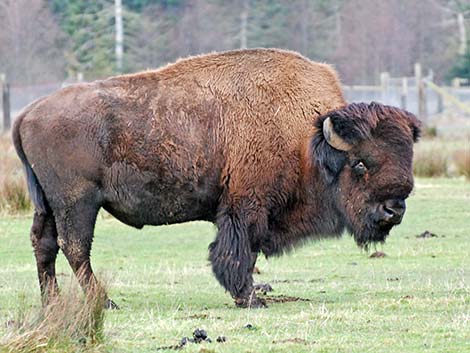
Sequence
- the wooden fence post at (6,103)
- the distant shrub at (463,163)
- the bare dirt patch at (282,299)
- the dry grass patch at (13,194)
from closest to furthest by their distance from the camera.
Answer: the bare dirt patch at (282,299)
the dry grass patch at (13,194)
the distant shrub at (463,163)
the wooden fence post at (6,103)

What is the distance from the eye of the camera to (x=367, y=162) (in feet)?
40.4

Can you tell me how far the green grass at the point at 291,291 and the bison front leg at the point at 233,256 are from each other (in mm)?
259

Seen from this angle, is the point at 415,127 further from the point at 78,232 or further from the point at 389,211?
the point at 78,232

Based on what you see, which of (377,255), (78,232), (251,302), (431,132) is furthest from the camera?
(431,132)

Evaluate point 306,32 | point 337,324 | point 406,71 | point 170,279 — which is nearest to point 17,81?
point 306,32

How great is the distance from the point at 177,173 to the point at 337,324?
269 centimetres

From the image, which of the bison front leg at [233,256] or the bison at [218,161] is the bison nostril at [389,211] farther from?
the bison front leg at [233,256]

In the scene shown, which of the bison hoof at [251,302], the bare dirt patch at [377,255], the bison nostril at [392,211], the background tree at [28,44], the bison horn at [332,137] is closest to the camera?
the bison nostril at [392,211]

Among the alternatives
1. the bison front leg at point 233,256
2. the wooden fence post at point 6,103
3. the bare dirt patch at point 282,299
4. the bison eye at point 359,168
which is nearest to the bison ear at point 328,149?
the bison eye at point 359,168

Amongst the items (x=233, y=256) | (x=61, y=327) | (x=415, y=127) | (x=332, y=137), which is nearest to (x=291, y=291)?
(x=233, y=256)

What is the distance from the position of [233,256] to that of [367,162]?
5.18 feet

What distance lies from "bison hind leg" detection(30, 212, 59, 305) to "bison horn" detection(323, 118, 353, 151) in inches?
111

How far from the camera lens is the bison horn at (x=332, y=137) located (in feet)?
40.5

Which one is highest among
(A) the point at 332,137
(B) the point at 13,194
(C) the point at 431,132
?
(A) the point at 332,137
